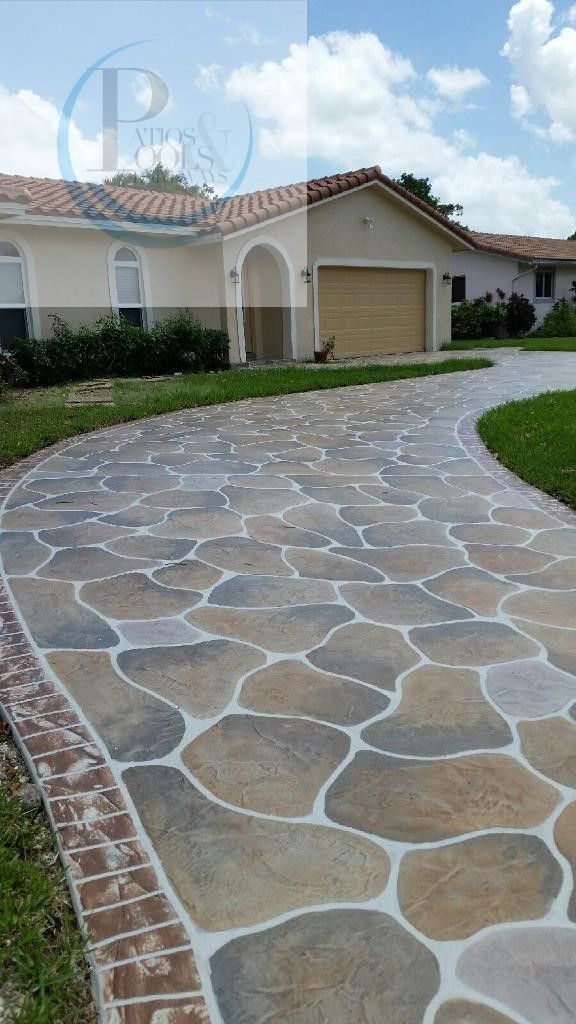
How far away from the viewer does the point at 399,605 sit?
3.65m

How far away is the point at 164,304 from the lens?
16.6m

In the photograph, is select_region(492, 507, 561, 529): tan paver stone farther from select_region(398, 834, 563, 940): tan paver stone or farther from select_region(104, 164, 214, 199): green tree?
select_region(104, 164, 214, 199): green tree

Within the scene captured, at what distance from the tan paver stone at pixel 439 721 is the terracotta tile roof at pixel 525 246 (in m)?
26.5

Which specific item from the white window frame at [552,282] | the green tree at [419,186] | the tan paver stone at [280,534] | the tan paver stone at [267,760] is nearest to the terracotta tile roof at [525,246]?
the white window frame at [552,282]

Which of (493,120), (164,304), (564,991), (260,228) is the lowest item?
(564,991)

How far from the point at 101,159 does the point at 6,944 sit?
19169mm

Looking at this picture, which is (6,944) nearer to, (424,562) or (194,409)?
A: (424,562)

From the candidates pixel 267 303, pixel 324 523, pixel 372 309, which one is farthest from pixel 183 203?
pixel 324 523

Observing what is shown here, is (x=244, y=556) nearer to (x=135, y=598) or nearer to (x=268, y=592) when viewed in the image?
(x=268, y=592)

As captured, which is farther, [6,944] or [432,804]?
[432,804]

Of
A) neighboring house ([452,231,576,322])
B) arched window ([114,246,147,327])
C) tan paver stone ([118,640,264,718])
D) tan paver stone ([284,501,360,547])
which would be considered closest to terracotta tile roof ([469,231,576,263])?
neighboring house ([452,231,576,322])

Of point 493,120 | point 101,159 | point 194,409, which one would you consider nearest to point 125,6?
point 101,159

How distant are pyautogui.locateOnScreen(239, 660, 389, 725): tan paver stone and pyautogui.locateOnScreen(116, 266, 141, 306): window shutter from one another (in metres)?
14.4

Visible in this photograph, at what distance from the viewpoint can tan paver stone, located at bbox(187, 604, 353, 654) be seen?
3.28 metres
